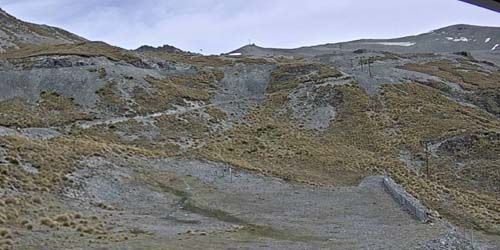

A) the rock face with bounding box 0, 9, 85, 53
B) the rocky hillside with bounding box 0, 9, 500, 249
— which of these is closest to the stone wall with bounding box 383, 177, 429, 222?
the rocky hillside with bounding box 0, 9, 500, 249

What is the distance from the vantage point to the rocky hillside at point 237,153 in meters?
24.6

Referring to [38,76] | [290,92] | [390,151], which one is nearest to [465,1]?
[390,151]

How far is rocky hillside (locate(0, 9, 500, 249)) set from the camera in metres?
24.6

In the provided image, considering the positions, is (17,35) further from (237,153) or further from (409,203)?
(409,203)

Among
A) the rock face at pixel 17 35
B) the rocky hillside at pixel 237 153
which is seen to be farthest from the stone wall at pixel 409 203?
the rock face at pixel 17 35

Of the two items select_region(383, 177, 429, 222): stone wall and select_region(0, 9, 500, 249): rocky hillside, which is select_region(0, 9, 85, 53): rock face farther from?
select_region(383, 177, 429, 222): stone wall

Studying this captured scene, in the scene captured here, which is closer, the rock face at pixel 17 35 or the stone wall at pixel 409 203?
the stone wall at pixel 409 203

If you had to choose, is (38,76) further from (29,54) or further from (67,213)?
(67,213)

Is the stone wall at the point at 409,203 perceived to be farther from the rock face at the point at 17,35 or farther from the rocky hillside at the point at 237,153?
the rock face at the point at 17,35

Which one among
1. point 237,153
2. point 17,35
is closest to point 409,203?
point 237,153

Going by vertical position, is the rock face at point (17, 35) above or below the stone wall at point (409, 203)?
above

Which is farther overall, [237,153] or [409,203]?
[237,153]

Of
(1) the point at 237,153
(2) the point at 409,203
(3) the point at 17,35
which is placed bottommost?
(2) the point at 409,203

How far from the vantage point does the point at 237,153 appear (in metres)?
51.9
